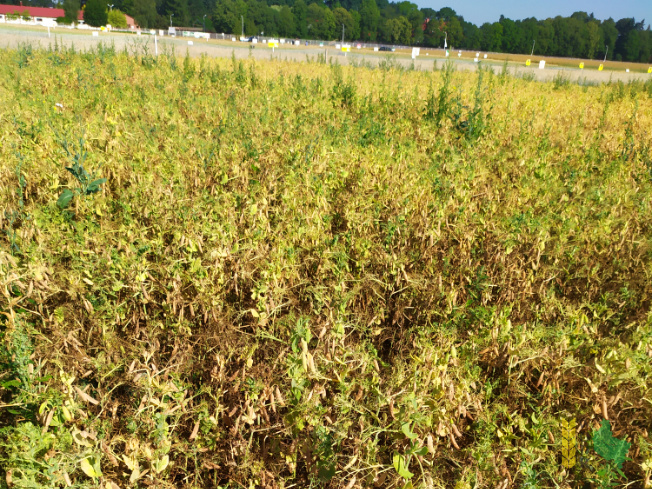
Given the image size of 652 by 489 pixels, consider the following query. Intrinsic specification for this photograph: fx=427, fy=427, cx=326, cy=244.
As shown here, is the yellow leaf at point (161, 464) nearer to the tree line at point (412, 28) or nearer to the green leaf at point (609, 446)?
the green leaf at point (609, 446)

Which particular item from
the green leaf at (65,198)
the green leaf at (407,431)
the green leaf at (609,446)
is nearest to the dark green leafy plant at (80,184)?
the green leaf at (65,198)

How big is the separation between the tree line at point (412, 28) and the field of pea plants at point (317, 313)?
97140 millimetres

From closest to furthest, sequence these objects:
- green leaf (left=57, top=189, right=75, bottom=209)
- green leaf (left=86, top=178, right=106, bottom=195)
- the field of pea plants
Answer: the field of pea plants → green leaf (left=57, top=189, right=75, bottom=209) → green leaf (left=86, top=178, right=106, bottom=195)

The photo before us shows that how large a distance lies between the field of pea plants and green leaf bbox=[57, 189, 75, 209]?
4 centimetres

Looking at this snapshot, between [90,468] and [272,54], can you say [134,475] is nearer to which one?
[90,468]

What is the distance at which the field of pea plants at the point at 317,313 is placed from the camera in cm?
201

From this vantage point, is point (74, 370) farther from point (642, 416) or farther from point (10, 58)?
point (10, 58)

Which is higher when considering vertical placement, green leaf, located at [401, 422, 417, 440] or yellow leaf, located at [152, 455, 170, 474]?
green leaf, located at [401, 422, 417, 440]

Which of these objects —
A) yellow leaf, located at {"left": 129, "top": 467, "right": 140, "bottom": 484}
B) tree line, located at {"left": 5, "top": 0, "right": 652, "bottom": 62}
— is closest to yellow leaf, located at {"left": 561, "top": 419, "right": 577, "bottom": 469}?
yellow leaf, located at {"left": 129, "top": 467, "right": 140, "bottom": 484}

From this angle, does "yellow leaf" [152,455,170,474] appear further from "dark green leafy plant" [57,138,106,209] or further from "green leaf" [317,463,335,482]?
"dark green leafy plant" [57,138,106,209]

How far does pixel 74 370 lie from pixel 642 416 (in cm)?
300

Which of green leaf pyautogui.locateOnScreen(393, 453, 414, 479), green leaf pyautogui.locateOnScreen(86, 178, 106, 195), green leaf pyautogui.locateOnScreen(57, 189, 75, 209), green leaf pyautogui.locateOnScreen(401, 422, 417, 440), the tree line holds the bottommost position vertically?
green leaf pyautogui.locateOnScreen(393, 453, 414, 479)

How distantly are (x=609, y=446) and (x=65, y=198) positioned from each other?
3743 millimetres

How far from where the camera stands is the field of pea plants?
201 cm
